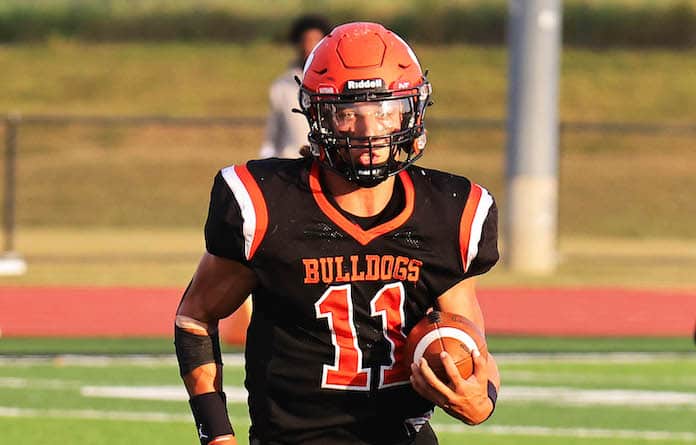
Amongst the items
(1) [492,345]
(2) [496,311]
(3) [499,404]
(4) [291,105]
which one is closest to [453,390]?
(3) [499,404]

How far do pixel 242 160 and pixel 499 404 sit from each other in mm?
24226

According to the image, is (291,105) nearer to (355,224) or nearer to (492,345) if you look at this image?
(492,345)

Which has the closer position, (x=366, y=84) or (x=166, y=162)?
(x=366, y=84)

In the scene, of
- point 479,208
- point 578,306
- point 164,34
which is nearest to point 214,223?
point 479,208

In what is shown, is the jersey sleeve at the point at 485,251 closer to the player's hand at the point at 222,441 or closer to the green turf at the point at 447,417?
the player's hand at the point at 222,441

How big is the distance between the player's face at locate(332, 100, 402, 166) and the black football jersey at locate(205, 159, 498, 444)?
0.21 meters

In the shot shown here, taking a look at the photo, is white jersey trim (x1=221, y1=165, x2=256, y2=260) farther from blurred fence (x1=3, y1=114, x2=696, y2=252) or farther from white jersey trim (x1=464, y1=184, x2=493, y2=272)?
blurred fence (x1=3, y1=114, x2=696, y2=252)

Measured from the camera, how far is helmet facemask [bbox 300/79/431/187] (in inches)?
187

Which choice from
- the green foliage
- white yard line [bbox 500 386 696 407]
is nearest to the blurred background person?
white yard line [bbox 500 386 696 407]

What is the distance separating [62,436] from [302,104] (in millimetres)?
4213

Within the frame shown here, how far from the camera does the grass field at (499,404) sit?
8.86 metres

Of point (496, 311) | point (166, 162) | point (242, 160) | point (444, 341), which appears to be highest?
point (444, 341)

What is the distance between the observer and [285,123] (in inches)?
418

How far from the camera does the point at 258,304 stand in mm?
4926
